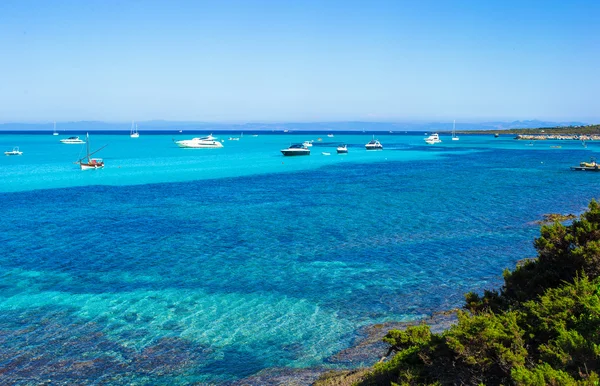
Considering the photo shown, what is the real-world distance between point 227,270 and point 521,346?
51.6ft

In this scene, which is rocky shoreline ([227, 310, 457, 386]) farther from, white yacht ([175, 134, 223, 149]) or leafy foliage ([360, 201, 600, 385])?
white yacht ([175, 134, 223, 149])

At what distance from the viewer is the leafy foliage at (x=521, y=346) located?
7.73 metres

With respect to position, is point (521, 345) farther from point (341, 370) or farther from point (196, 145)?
point (196, 145)

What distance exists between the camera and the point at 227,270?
74.7 feet

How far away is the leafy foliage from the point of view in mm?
7730

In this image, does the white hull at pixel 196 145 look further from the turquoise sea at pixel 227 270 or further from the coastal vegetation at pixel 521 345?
the coastal vegetation at pixel 521 345

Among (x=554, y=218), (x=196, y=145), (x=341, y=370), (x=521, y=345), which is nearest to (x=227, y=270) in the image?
(x=341, y=370)

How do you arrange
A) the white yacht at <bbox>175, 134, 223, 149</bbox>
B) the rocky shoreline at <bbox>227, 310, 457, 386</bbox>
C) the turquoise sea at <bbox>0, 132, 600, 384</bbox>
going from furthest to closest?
the white yacht at <bbox>175, 134, 223, 149</bbox> < the turquoise sea at <bbox>0, 132, 600, 384</bbox> < the rocky shoreline at <bbox>227, 310, 457, 386</bbox>

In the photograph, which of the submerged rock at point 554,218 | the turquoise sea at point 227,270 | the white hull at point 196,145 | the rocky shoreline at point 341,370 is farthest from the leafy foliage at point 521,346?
the white hull at point 196,145

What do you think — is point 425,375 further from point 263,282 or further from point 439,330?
point 263,282

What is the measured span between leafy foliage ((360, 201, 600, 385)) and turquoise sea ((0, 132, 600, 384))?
17.3 feet

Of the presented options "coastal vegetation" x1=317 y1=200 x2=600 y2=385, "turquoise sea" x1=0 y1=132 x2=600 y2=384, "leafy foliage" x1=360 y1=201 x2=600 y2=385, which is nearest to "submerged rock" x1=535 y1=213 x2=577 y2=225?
"turquoise sea" x1=0 y1=132 x2=600 y2=384

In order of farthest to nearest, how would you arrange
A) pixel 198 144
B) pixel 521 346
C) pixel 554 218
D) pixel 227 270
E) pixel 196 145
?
pixel 198 144 < pixel 196 145 < pixel 554 218 < pixel 227 270 < pixel 521 346

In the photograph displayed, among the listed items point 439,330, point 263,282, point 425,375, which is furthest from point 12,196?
point 425,375
